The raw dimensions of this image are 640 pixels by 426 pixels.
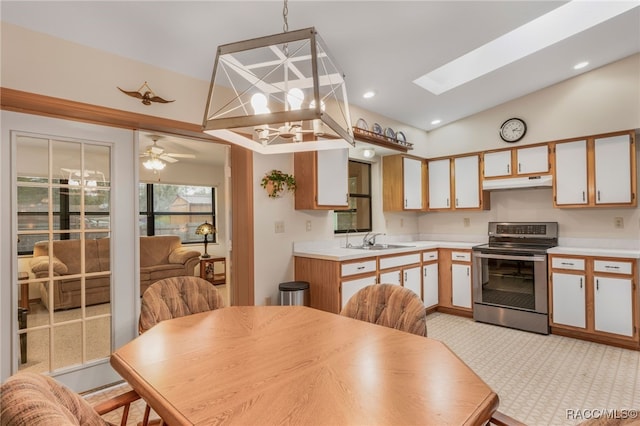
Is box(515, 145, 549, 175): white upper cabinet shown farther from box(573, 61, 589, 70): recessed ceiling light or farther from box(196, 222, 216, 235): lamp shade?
box(196, 222, 216, 235): lamp shade

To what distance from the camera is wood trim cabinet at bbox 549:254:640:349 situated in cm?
324

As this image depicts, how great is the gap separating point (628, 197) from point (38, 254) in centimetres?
530

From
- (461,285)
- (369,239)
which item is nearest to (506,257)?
(461,285)

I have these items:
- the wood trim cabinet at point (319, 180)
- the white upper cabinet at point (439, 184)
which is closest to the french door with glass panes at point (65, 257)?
the wood trim cabinet at point (319, 180)

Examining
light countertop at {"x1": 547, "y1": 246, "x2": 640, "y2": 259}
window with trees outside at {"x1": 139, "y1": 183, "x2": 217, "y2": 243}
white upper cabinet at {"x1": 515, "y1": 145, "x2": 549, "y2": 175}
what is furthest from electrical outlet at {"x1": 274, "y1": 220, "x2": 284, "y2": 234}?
window with trees outside at {"x1": 139, "y1": 183, "x2": 217, "y2": 243}

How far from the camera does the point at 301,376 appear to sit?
1166 millimetres

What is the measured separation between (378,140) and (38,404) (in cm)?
365

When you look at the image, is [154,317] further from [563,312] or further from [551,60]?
[551,60]

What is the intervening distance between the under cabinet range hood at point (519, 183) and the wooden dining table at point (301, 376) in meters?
3.39

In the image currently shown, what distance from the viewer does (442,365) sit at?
4.06 ft

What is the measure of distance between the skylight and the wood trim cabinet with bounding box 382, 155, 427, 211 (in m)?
1.09

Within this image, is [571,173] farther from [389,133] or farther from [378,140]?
[378,140]

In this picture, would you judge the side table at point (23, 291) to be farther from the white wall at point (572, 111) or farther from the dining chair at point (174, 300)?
the white wall at point (572, 111)

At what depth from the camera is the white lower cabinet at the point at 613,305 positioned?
3.24m
